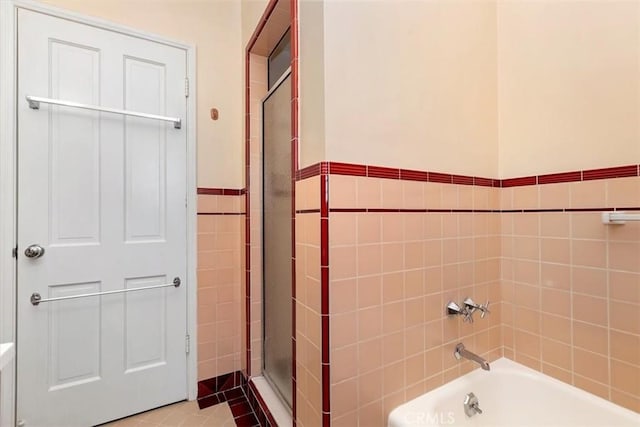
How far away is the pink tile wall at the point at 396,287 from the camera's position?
0.97 meters

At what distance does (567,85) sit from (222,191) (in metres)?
1.80

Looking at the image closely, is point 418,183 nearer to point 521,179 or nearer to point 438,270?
point 438,270

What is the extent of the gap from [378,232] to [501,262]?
83cm

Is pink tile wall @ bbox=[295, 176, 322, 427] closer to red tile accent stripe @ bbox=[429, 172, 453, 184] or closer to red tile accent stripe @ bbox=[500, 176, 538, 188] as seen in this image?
red tile accent stripe @ bbox=[429, 172, 453, 184]

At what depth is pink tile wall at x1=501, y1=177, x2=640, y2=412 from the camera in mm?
1068

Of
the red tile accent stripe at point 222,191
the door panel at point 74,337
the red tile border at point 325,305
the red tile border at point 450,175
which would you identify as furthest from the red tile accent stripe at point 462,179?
the door panel at point 74,337

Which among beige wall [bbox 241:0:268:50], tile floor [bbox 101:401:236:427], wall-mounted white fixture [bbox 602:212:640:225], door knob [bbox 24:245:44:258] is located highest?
beige wall [bbox 241:0:268:50]

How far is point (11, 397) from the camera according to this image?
131cm

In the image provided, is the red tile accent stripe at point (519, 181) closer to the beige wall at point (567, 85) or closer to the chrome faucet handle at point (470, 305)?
the beige wall at point (567, 85)

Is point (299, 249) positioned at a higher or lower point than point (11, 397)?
higher

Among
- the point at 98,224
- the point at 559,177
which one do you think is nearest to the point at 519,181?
the point at 559,177

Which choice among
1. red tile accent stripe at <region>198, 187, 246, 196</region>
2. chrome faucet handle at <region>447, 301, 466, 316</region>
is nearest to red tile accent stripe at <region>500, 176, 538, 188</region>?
chrome faucet handle at <region>447, 301, 466, 316</region>

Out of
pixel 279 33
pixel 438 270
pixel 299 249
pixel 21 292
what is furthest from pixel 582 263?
pixel 21 292

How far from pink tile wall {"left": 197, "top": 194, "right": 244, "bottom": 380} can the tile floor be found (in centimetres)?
17
